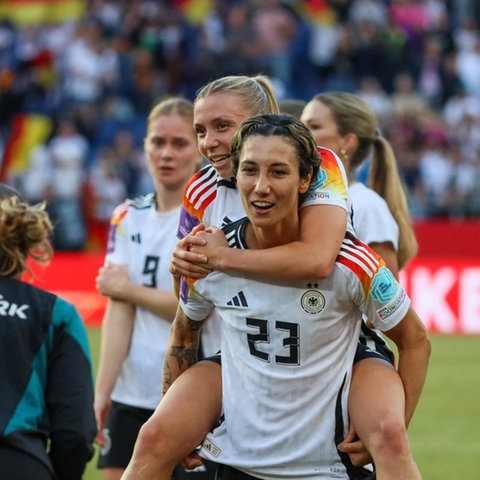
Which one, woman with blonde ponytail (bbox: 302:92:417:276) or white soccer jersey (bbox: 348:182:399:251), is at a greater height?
woman with blonde ponytail (bbox: 302:92:417:276)

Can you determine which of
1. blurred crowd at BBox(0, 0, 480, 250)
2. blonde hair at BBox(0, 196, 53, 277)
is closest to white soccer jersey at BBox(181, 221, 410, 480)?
blonde hair at BBox(0, 196, 53, 277)

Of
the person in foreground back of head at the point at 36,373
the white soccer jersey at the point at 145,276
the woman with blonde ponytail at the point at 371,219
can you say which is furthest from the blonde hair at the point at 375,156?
the person in foreground back of head at the point at 36,373

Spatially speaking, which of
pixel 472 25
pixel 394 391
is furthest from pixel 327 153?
pixel 472 25

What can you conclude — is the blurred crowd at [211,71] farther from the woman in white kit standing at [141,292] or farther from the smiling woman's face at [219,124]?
the smiling woman's face at [219,124]

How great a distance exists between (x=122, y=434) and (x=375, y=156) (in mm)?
1842

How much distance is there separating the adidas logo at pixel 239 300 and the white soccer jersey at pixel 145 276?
149cm

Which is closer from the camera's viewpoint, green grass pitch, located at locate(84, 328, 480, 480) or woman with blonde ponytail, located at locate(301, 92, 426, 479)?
woman with blonde ponytail, located at locate(301, 92, 426, 479)

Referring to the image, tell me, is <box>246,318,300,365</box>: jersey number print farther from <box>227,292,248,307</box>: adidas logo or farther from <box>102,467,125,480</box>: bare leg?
<box>102,467,125,480</box>: bare leg

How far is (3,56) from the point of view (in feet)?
73.8

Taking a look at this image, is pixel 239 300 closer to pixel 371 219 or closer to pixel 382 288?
pixel 382 288

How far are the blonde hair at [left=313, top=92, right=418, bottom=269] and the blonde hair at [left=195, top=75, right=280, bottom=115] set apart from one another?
1130mm

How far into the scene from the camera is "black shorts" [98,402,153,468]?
565 cm

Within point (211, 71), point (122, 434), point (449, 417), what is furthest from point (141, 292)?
point (211, 71)

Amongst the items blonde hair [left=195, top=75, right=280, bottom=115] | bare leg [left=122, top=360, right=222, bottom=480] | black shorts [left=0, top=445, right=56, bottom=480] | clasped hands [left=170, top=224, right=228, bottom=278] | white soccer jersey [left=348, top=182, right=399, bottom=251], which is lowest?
black shorts [left=0, top=445, right=56, bottom=480]
